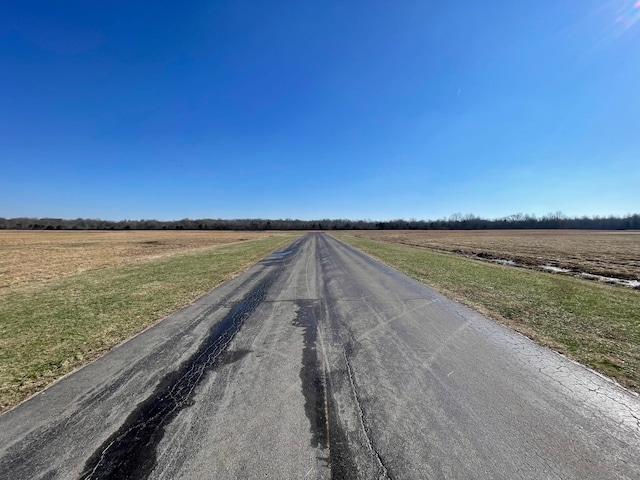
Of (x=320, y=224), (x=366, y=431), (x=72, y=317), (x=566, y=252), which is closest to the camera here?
(x=366, y=431)

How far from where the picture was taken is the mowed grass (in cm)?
458

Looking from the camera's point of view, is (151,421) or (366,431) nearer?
(366,431)

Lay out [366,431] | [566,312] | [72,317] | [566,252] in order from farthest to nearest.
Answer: [566,252] < [566,312] < [72,317] < [366,431]

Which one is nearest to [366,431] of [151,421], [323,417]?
[323,417]

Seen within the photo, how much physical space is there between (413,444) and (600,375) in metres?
3.53

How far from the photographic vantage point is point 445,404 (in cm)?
327

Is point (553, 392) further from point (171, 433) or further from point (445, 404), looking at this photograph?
point (171, 433)

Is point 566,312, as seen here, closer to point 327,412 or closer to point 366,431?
point 366,431

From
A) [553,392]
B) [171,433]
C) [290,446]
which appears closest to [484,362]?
[553,392]

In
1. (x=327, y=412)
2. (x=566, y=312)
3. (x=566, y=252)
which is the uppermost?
(x=327, y=412)

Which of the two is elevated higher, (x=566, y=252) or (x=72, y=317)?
(x=72, y=317)

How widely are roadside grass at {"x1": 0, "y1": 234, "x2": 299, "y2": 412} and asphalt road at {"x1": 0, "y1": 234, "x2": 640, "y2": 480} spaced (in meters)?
0.54

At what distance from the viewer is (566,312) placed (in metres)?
6.99

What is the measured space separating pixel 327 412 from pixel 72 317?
7291 mm
